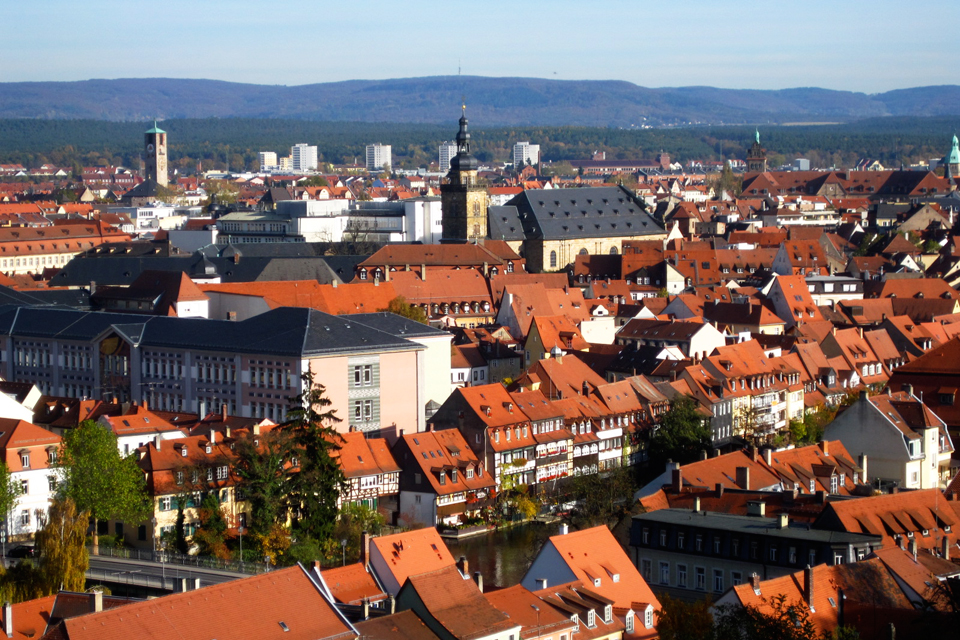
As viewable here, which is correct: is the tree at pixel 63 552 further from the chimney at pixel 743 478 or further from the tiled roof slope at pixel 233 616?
the chimney at pixel 743 478

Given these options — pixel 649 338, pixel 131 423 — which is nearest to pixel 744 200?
pixel 649 338

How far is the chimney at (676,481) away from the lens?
37094mm

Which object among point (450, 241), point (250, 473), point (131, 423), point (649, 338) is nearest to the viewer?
point (250, 473)

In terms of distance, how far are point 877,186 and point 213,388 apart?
117 meters

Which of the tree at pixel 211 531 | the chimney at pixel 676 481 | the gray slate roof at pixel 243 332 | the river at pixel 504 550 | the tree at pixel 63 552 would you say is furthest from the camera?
the gray slate roof at pixel 243 332

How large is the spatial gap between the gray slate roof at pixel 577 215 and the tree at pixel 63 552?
67962 mm

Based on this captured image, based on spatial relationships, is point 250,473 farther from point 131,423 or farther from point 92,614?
point 92,614

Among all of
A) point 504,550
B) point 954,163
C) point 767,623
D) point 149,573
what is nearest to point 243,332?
point 504,550

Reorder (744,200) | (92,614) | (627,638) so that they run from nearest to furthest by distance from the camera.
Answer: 1. (92,614)
2. (627,638)
3. (744,200)

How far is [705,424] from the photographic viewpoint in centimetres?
5084

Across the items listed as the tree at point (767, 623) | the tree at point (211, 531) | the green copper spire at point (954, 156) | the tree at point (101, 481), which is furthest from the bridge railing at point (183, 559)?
the green copper spire at point (954, 156)

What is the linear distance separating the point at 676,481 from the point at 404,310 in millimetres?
31494

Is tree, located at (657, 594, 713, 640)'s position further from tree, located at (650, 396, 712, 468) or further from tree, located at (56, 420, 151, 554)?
tree, located at (650, 396, 712, 468)

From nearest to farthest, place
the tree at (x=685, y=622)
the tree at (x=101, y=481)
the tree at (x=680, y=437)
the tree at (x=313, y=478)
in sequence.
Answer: the tree at (x=685, y=622)
the tree at (x=101, y=481)
the tree at (x=313, y=478)
the tree at (x=680, y=437)
